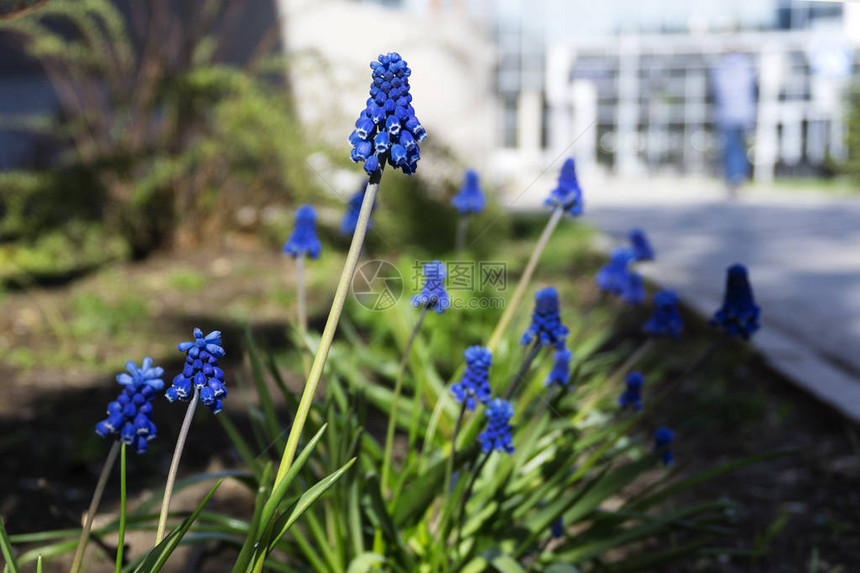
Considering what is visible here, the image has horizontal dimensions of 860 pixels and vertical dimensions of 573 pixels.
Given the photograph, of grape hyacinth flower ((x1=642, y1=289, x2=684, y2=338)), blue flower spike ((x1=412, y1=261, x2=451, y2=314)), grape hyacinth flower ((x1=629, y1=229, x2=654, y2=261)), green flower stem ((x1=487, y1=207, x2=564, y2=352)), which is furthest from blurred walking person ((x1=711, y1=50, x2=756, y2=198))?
blue flower spike ((x1=412, y1=261, x2=451, y2=314))

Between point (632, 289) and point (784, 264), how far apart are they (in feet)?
11.8

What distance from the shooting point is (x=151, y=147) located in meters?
5.59

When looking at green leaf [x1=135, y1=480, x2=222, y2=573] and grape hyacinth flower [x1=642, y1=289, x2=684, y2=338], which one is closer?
green leaf [x1=135, y1=480, x2=222, y2=573]

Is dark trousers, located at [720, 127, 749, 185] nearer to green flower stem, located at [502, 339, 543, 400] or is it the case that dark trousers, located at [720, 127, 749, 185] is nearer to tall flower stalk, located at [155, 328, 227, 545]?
green flower stem, located at [502, 339, 543, 400]

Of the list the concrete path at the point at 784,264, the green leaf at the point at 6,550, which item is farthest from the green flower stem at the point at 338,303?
the concrete path at the point at 784,264

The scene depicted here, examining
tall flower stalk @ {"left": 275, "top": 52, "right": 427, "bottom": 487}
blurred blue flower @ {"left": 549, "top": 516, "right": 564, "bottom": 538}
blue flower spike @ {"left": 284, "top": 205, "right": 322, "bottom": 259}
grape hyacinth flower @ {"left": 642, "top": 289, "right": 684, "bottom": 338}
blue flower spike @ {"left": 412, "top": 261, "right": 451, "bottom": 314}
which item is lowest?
blurred blue flower @ {"left": 549, "top": 516, "right": 564, "bottom": 538}

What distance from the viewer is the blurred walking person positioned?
40.1 ft

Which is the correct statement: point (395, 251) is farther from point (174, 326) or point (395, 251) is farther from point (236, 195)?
point (174, 326)

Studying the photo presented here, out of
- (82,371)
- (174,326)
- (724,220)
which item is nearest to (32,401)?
(82,371)

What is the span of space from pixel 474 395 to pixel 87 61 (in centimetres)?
506

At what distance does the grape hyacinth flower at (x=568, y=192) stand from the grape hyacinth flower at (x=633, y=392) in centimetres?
45

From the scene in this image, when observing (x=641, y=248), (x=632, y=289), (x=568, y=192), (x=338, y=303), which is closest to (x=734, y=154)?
(x=641, y=248)

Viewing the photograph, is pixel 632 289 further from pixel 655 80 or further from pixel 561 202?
pixel 655 80

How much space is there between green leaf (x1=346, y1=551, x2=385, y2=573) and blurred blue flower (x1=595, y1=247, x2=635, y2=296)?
1182mm
